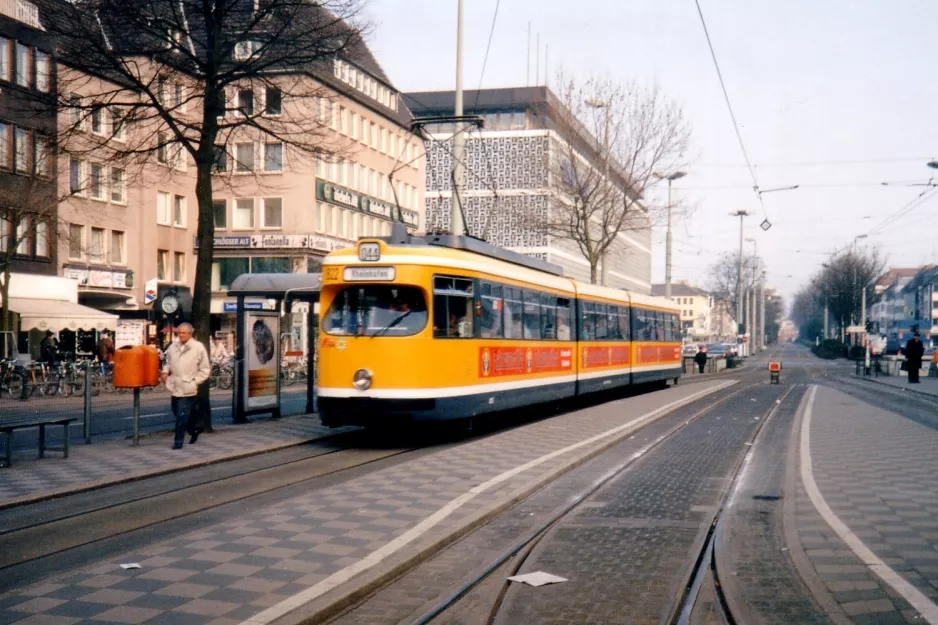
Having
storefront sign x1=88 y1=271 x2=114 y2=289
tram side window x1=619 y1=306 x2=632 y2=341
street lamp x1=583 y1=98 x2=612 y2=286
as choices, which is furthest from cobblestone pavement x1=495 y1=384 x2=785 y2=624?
storefront sign x1=88 y1=271 x2=114 y2=289

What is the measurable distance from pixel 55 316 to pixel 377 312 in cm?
2584

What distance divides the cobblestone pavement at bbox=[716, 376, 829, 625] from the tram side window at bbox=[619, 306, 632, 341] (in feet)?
47.5

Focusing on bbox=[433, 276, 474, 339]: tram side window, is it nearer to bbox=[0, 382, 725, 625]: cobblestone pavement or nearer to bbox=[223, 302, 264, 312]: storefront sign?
bbox=[0, 382, 725, 625]: cobblestone pavement

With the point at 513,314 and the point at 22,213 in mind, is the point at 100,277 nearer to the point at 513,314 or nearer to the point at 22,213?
the point at 22,213

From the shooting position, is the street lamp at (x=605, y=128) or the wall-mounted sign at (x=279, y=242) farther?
the wall-mounted sign at (x=279, y=242)

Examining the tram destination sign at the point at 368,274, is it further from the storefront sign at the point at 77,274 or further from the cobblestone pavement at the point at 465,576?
the storefront sign at the point at 77,274

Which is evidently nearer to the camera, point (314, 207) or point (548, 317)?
point (548, 317)

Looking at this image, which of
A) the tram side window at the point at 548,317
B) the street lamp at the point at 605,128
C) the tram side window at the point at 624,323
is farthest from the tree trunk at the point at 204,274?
the street lamp at the point at 605,128

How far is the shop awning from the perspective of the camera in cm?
3672

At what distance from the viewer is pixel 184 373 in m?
14.3

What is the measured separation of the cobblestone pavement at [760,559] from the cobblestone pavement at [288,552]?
2.14 metres

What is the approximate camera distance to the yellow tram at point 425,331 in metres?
14.9

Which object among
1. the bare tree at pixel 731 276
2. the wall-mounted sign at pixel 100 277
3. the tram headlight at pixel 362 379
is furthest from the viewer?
the bare tree at pixel 731 276

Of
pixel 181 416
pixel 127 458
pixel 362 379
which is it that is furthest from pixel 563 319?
pixel 127 458
